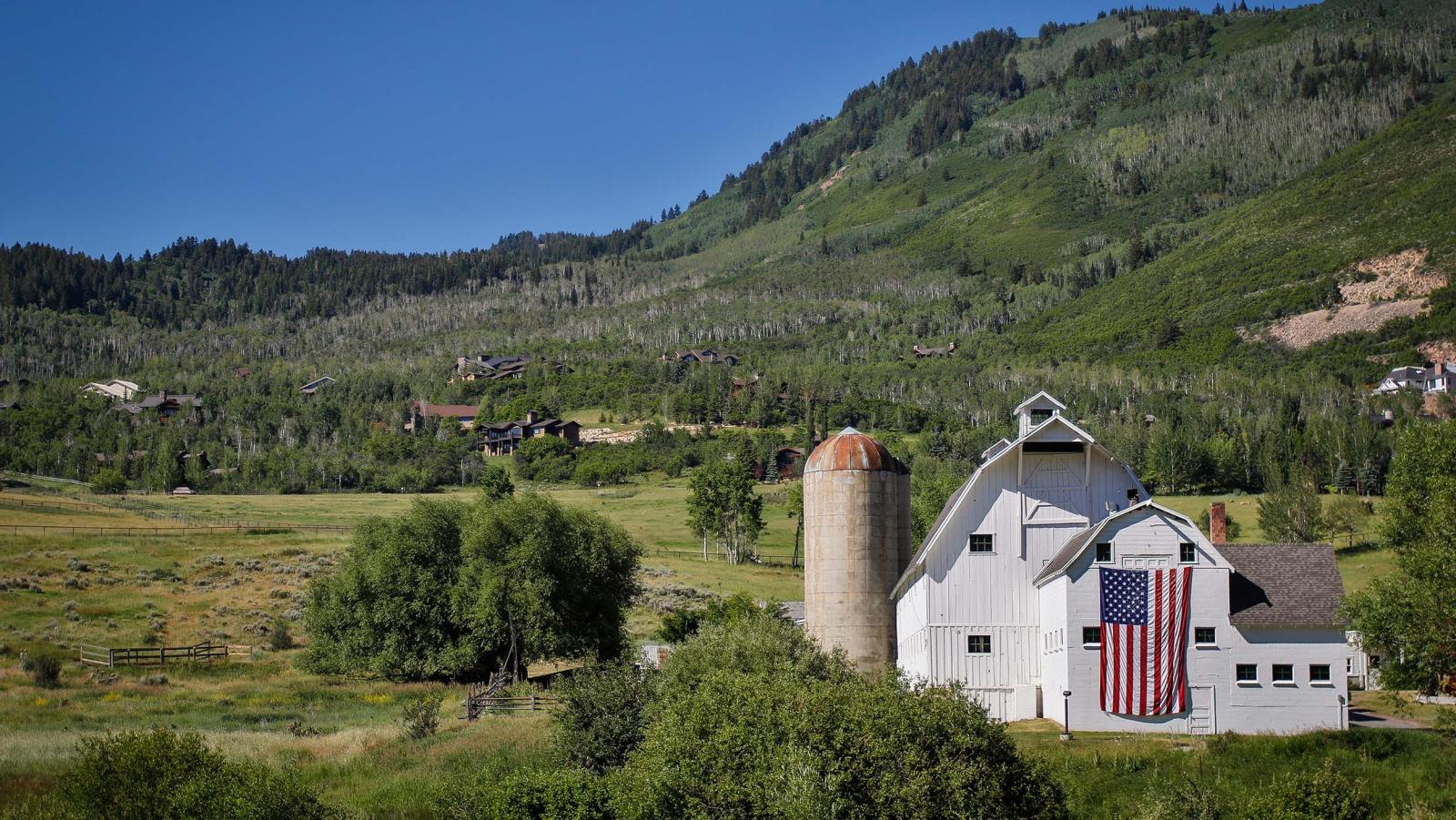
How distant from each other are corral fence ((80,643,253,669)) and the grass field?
52.3 inches

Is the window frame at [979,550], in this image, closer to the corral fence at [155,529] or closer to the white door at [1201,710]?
the white door at [1201,710]

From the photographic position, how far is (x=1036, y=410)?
51469 millimetres

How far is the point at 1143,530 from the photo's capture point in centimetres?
4394

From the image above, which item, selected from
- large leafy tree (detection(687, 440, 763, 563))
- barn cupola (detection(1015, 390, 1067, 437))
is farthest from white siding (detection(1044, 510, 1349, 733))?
large leafy tree (detection(687, 440, 763, 563))

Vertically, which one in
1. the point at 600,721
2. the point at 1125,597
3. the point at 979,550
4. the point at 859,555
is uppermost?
the point at 979,550

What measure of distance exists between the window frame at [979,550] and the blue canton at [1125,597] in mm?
5460

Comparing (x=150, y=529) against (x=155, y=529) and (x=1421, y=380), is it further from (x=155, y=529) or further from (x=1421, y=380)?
(x=1421, y=380)

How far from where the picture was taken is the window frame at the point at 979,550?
48281mm

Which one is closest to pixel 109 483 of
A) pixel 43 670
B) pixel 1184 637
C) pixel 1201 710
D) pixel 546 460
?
pixel 546 460

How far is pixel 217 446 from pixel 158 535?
94642 mm

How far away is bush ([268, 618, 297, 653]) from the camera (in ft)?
238

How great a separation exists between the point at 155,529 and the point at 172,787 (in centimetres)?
8143

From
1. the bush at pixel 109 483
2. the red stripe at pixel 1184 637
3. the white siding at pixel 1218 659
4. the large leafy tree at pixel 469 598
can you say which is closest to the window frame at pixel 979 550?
the white siding at pixel 1218 659

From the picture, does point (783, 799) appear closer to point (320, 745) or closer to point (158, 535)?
point (320, 745)
